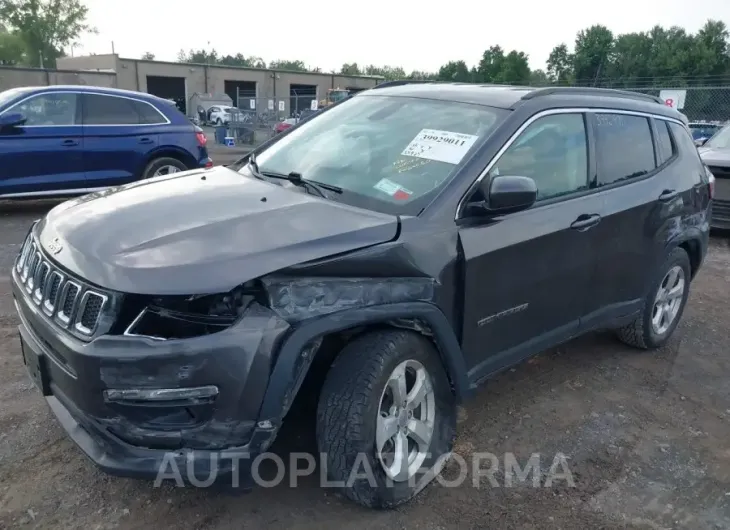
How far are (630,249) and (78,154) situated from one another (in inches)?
272

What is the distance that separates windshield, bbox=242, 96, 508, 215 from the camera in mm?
3051

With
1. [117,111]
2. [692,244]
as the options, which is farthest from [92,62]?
[692,244]

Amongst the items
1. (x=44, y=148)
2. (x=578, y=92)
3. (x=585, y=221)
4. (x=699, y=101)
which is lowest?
(x=44, y=148)

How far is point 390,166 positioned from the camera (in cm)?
322

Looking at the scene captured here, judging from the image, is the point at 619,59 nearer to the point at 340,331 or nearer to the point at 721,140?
the point at 721,140

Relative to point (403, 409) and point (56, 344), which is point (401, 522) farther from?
point (56, 344)

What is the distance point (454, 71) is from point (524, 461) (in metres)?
58.7

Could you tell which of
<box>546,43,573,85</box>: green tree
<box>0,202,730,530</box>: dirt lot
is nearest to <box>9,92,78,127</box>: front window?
<box>0,202,730,530</box>: dirt lot

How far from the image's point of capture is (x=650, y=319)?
4.56 meters

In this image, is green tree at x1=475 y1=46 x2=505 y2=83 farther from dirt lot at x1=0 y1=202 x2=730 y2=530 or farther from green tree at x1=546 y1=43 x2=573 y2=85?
dirt lot at x1=0 y1=202 x2=730 y2=530

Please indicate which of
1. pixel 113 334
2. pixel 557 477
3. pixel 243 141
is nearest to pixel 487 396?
pixel 557 477

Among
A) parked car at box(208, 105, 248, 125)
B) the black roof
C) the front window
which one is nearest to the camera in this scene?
the black roof

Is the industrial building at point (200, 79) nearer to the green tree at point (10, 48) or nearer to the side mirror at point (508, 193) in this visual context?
the green tree at point (10, 48)

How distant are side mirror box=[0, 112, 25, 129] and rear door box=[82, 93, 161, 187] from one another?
0.77 meters
